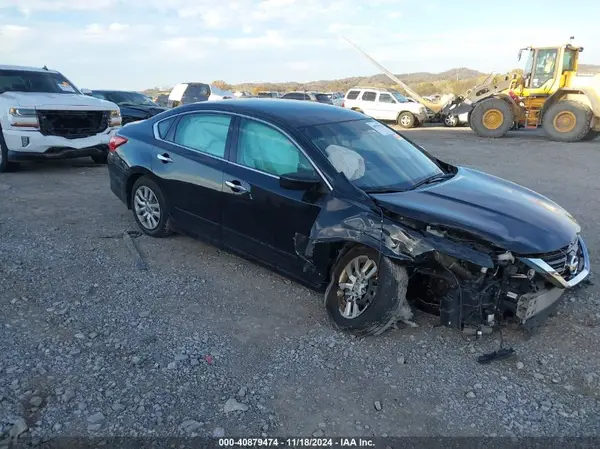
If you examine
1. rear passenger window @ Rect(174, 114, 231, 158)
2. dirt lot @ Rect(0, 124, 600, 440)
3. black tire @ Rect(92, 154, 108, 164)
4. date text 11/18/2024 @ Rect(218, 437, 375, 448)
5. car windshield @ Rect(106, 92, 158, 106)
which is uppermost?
car windshield @ Rect(106, 92, 158, 106)

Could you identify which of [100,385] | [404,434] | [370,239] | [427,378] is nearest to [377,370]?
[427,378]

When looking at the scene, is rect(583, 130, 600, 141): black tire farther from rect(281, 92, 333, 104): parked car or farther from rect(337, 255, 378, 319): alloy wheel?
rect(337, 255, 378, 319): alloy wheel

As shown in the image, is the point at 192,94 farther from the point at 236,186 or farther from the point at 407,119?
the point at 236,186

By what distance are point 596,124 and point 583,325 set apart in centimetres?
1538

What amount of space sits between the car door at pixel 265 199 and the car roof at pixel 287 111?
4.8 inches

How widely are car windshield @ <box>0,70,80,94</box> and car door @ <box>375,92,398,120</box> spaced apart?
15.9m

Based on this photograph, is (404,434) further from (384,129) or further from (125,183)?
(125,183)

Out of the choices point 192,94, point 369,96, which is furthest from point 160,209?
point 369,96

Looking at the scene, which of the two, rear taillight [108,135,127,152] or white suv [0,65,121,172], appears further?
white suv [0,65,121,172]

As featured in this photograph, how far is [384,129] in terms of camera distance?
4914 millimetres

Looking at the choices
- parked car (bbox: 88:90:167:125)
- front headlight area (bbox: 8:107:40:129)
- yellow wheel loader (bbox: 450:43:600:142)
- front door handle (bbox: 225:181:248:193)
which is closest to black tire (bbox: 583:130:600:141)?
yellow wheel loader (bbox: 450:43:600:142)

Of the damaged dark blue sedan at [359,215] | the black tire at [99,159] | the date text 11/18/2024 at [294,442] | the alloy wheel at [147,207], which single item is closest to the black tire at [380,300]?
the damaged dark blue sedan at [359,215]

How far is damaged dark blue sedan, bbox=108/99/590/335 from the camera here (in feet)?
11.1

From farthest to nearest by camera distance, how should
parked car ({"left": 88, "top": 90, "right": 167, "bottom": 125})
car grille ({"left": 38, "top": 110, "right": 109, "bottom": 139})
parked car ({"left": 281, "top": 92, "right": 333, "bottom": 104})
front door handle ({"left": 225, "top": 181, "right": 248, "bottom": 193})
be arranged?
1. parked car ({"left": 281, "top": 92, "right": 333, "bottom": 104})
2. parked car ({"left": 88, "top": 90, "right": 167, "bottom": 125})
3. car grille ({"left": 38, "top": 110, "right": 109, "bottom": 139})
4. front door handle ({"left": 225, "top": 181, "right": 248, "bottom": 193})
